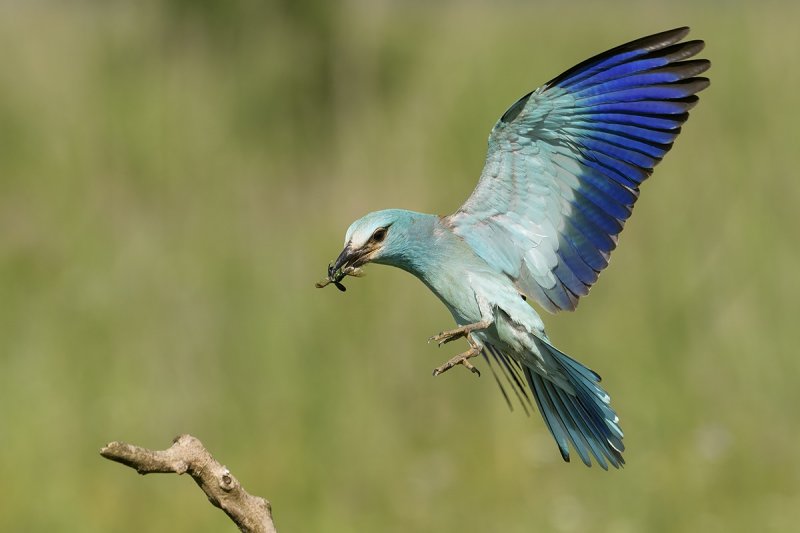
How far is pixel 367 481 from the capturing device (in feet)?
19.7

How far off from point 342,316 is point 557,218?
121 inches

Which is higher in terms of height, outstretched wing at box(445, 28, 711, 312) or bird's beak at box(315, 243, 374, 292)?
outstretched wing at box(445, 28, 711, 312)

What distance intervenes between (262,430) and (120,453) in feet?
13.6

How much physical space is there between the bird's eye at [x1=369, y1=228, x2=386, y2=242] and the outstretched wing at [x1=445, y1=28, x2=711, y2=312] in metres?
0.36

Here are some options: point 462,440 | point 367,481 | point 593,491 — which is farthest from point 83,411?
point 593,491

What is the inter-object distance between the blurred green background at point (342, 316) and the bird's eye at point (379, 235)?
8.70 feet

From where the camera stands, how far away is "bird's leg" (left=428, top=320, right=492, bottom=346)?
300cm

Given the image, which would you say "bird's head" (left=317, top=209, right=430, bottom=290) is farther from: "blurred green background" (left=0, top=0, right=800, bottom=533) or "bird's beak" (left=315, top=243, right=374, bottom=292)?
"blurred green background" (left=0, top=0, right=800, bottom=533)

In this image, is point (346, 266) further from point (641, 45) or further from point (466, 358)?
point (641, 45)

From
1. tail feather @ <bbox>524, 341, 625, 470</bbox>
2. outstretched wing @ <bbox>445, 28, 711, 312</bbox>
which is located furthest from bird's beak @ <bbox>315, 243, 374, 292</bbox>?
tail feather @ <bbox>524, 341, 625, 470</bbox>

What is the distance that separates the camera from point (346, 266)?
3223 mm

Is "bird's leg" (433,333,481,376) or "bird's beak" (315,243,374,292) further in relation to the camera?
"bird's beak" (315,243,374,292)

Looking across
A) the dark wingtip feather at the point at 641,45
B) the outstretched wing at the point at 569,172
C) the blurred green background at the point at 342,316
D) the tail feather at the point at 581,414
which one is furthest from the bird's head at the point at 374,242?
the blurred green background at the point at 342,316

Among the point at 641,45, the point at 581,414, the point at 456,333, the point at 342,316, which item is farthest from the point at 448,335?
the point at 342,316
